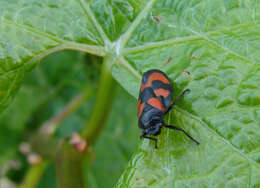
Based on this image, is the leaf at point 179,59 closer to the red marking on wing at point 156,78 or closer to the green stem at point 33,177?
the red marking on wing at point 156,78

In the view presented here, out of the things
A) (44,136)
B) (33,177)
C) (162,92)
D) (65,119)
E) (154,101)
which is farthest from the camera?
(65,119)

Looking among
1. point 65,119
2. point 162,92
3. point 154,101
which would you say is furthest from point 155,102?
point 65,119

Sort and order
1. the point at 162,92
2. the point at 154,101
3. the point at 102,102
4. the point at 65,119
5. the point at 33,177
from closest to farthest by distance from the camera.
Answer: the point at 162,92 < the point at 154,101 < the point at 102,102 < the point at 33,177 < the point at 65,119

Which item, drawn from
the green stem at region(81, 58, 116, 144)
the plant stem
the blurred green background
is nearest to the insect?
the green stem at region(81, 58, 116, 144)

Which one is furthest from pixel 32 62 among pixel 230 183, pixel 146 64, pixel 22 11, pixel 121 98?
pixel 121 98

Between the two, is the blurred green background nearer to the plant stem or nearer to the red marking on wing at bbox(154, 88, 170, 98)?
the plant stem

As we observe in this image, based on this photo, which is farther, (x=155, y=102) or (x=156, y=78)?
(x=155, y=102)

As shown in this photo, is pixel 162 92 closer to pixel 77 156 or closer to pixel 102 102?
pixel 102 102
